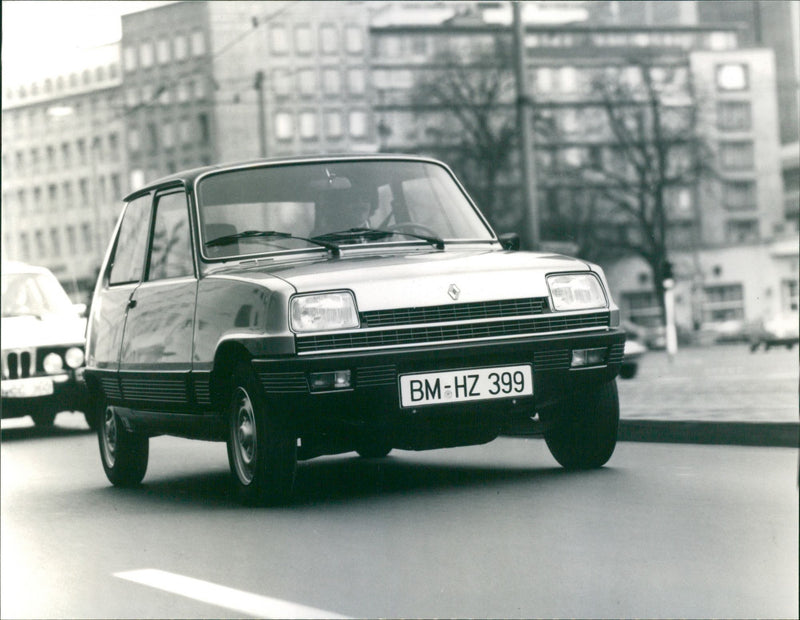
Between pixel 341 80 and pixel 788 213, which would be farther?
pixel 341 80

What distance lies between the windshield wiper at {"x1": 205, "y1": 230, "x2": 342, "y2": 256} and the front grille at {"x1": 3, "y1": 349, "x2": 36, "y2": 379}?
9.4 inches

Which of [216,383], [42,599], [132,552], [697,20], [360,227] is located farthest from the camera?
[42,599]

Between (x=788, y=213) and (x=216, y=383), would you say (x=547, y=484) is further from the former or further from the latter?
(x=788, y=213)

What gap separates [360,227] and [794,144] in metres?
0.55

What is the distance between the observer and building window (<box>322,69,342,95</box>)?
1.77 m

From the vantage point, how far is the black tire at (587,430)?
132 centimetres

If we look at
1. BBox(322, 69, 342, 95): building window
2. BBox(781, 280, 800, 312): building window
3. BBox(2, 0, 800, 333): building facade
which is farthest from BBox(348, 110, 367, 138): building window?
BBox(781, 280, 800, 312): building window

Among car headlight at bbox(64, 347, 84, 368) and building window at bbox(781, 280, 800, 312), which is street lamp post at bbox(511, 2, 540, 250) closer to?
building window at bbox(781, 280, 800, 312)

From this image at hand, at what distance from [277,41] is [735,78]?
52cm

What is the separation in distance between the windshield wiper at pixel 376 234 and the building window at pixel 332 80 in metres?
0.31

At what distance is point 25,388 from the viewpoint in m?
1.51

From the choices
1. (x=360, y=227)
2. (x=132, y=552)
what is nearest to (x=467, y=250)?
(x=360, y=227)

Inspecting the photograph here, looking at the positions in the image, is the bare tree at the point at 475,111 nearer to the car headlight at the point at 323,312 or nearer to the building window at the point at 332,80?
the building window at the point at 332,80

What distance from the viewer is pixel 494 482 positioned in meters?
1.75
